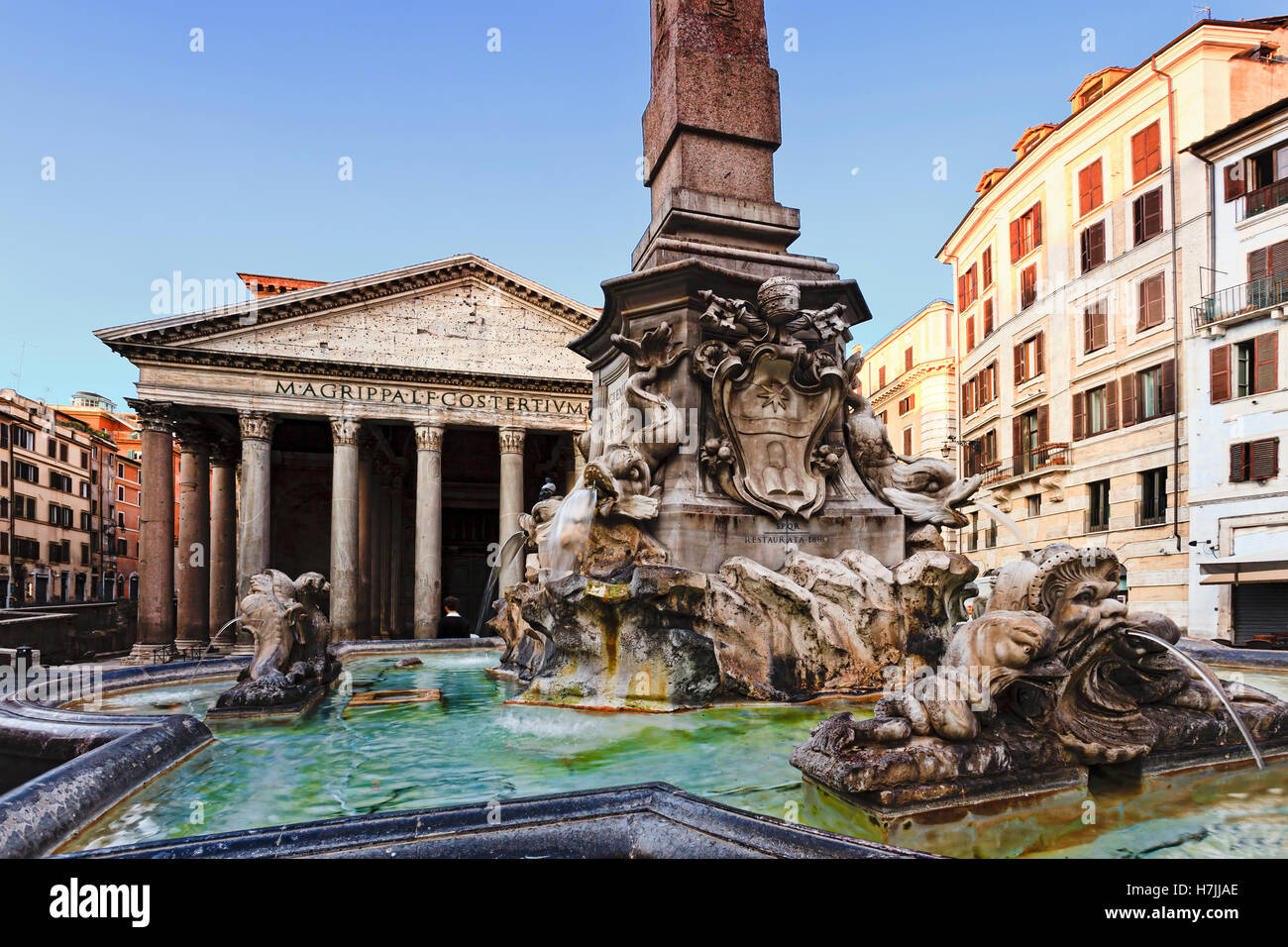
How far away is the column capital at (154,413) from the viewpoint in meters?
26.3

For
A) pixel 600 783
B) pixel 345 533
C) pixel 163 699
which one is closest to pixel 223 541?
pixel 345 533

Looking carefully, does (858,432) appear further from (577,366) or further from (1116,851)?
(577,366)

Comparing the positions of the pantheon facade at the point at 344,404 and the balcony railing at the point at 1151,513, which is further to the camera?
the pantheon facade at the point at 344,404

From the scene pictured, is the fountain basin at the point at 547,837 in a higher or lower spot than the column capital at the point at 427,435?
lower

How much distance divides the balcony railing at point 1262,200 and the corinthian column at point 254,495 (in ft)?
98.4

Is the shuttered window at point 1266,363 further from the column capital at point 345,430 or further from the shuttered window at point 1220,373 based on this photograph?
the column capital at point 345,430

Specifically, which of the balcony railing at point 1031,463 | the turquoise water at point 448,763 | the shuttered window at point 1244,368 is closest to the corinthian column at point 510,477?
the balcony railing at point 1031,463

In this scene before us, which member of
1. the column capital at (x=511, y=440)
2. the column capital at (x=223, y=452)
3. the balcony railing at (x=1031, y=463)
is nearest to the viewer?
the balcony railing at (x=1031, y=463)

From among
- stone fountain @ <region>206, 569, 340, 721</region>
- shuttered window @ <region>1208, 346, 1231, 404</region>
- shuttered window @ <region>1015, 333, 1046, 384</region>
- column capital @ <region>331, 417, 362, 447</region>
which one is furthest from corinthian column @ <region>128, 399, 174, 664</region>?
shuttered window @ <region>1208, 346, 1231, 404</region>

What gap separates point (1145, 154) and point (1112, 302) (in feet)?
14.8

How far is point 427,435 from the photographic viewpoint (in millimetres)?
28844

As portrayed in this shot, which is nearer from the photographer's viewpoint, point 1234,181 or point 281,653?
point 281,653

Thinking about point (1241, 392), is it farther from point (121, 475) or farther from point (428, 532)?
point (121, 475)

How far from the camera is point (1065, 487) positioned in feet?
88.4
